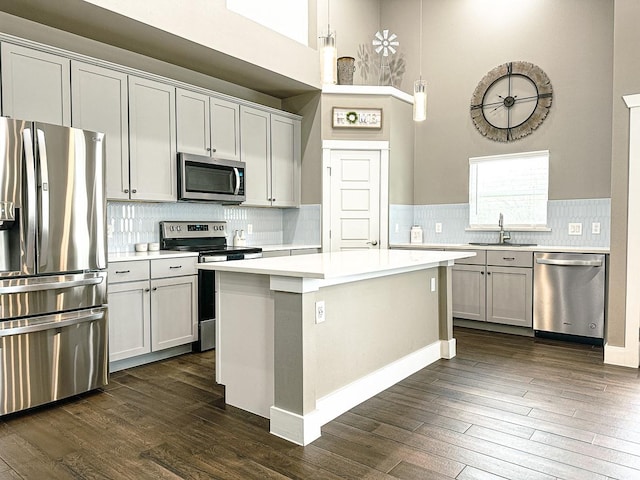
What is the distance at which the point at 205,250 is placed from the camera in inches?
165

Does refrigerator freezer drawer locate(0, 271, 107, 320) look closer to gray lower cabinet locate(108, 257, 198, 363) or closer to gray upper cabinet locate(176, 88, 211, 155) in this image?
gray lower cabinet locate(108, 257, 198, 363)

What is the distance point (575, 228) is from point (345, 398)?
11.2 ft

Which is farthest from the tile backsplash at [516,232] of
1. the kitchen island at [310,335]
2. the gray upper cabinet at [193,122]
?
the gray upper cabinet at [193,122]

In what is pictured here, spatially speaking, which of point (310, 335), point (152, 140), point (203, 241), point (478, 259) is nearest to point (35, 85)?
point (152, 140)

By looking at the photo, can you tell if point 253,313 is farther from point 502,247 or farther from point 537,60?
point 537,60

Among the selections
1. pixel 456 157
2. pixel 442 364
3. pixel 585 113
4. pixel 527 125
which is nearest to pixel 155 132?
pixel 442 364

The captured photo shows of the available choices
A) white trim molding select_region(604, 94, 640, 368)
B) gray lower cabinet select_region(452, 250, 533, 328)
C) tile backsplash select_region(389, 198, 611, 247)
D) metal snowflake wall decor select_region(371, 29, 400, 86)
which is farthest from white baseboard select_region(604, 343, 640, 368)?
metal snowflake wall decor select_region(371, 29, 400, 86)

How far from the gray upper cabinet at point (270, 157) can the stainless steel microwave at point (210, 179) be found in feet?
0.79

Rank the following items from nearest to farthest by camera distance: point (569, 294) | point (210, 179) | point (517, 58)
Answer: point (569, 294), point (210, 179), point (517, 58)

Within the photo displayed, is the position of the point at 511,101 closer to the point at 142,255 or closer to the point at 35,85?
the point at 142,255

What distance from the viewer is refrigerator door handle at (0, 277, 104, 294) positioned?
2.64 meters

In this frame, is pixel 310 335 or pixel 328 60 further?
pixel 328 60

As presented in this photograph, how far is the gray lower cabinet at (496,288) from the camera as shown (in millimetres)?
4594

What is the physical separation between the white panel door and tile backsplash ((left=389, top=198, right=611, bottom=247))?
9.9 inches
